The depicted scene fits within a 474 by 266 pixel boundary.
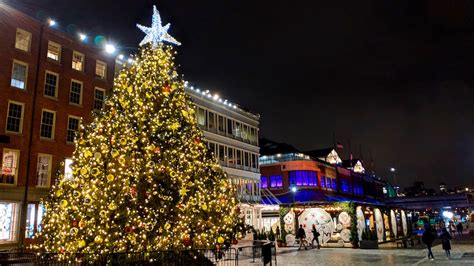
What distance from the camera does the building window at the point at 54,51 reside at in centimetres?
2973

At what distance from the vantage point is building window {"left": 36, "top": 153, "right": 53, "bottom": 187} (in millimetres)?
27609

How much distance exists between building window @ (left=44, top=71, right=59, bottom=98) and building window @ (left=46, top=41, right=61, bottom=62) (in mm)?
1274

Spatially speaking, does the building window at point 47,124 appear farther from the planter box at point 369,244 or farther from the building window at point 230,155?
the planter box at point 369,244

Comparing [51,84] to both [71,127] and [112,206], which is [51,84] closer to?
[71,127]

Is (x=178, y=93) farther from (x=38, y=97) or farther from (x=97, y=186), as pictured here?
(x=38, y=97)

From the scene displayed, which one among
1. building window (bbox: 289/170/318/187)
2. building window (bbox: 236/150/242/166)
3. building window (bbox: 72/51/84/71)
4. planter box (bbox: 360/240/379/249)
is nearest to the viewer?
planter box (bbox: 360/240/379/249)

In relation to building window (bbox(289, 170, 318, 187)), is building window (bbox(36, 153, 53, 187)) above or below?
below

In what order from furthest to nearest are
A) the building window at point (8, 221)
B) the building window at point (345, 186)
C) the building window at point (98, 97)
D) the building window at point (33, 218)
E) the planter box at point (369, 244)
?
the building window at point (345, 186) < the building window at point (98, 97) < the planter box at point (369, 244) < the building window at point (33, 218) < the building window at point (8, 221)

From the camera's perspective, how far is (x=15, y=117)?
26844 mm

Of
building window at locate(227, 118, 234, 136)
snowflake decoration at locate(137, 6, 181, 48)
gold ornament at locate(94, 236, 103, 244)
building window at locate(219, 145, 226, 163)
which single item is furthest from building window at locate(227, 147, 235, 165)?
gold ornament at locate(94, 236, 103, 244)

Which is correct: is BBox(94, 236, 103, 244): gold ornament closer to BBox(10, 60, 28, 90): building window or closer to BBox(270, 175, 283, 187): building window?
BBox(10, 60, 28, 90): building window

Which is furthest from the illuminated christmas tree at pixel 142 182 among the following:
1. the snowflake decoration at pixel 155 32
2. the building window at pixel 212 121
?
the building window at pixel 212 121

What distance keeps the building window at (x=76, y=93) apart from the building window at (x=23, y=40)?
4084 millimetres

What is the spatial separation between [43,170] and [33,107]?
14.7ft
